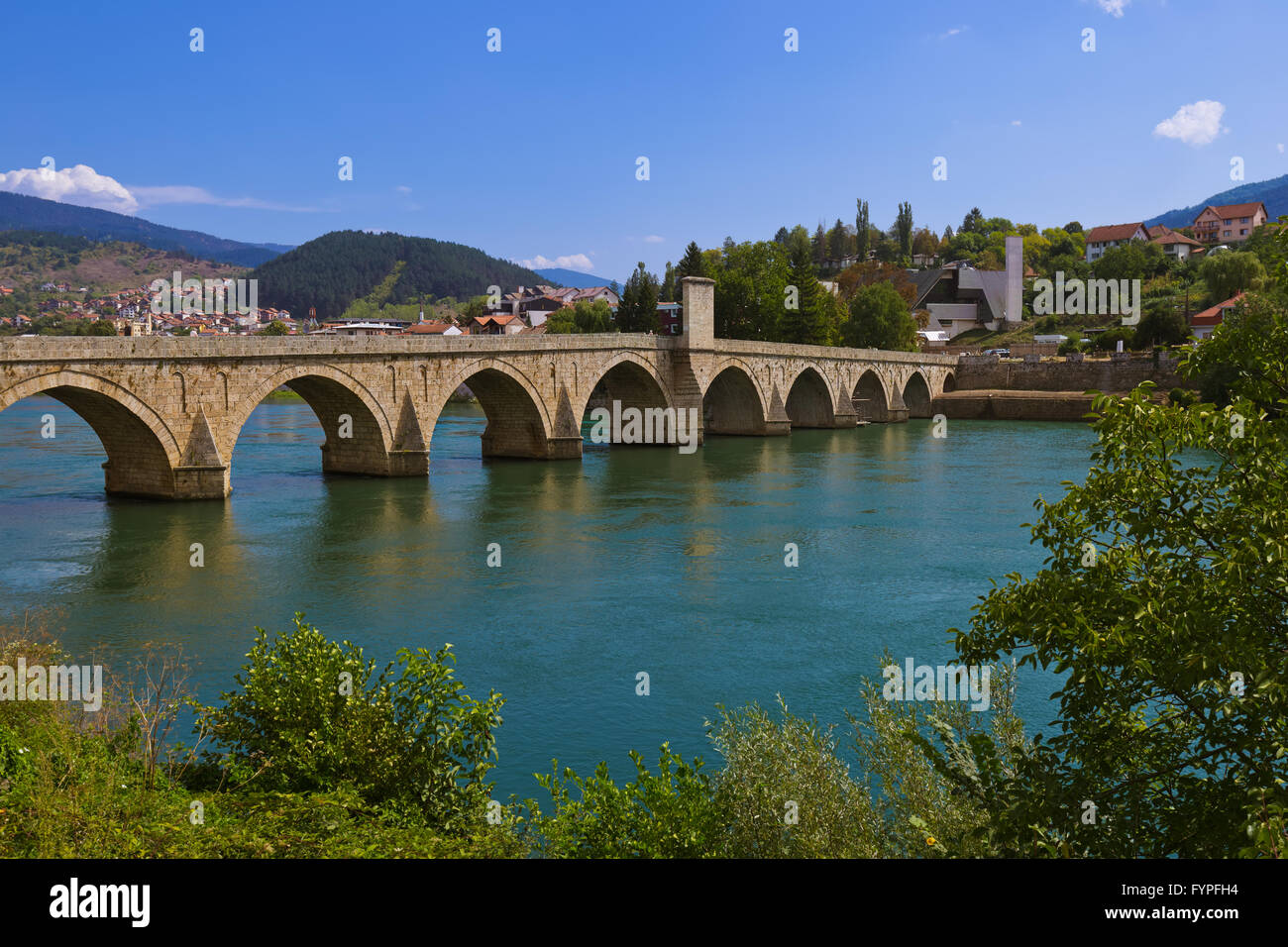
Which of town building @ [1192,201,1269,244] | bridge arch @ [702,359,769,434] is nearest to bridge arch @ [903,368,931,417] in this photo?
bridge arch @ [702,359,769,434]

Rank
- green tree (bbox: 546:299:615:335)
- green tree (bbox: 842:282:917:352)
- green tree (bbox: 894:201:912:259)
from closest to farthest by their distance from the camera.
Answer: green tree (bbox: 842:282:917:352) < green tree (bbox: 546:299:615:335) < green tree (bbox: 894:201:912:259)

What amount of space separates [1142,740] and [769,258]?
65.7 metres

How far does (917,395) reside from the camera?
234 feet

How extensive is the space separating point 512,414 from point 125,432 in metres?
15.3

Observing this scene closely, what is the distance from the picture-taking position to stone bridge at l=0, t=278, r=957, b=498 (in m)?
26.5

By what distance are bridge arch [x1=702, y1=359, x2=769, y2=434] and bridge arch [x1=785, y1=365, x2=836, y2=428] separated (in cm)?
600

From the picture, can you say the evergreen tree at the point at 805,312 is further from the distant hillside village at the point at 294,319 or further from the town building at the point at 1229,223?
the town building at the point at 1229,223

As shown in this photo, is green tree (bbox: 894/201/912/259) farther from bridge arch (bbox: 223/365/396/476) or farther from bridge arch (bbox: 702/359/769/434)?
bridge arch (bbox: 223/365/396/476)

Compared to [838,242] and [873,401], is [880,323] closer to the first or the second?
[873,401]

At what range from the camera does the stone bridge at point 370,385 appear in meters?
26.5

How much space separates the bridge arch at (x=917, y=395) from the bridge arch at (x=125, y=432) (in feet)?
167

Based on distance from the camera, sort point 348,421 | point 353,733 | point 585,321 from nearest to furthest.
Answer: point 353,733 → point 348,421 → point 585,321

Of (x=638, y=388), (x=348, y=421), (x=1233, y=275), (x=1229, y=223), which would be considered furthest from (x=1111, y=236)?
(x=348, y=421)
